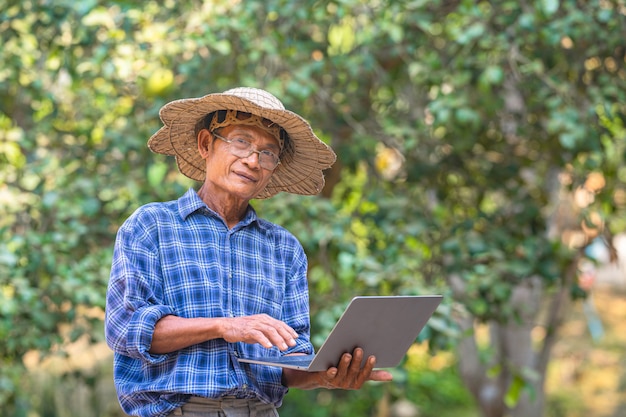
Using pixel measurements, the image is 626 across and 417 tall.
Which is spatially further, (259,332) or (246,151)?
(246,151)

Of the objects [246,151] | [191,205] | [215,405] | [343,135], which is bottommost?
[215,405]

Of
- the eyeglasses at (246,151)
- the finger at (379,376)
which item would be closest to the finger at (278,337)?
the finger at (379,376)

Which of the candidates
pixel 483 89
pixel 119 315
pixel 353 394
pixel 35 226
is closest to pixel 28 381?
pixel 353 394

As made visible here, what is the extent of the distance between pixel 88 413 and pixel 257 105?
6.26 meters

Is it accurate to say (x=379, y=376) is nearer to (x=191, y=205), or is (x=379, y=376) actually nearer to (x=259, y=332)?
(x=259, y=332)

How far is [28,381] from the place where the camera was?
688 centimetres

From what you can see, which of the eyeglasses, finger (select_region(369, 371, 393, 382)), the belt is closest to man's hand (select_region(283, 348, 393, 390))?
finger (select_region(369, 371, 393, 382))

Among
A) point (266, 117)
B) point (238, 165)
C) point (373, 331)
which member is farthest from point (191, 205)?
point (373, 331)

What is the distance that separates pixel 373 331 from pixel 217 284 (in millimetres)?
342

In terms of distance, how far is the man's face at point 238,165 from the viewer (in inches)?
83.3

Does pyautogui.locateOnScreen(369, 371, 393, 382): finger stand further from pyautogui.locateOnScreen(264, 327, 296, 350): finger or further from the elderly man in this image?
pyautogui.locateOnScreen(264, 327, 296, 350): finger

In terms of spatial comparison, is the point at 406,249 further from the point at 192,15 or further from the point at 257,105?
the point at 257,105

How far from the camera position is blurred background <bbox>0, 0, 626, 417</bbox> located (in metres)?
4.12

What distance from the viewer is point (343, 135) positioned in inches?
199
